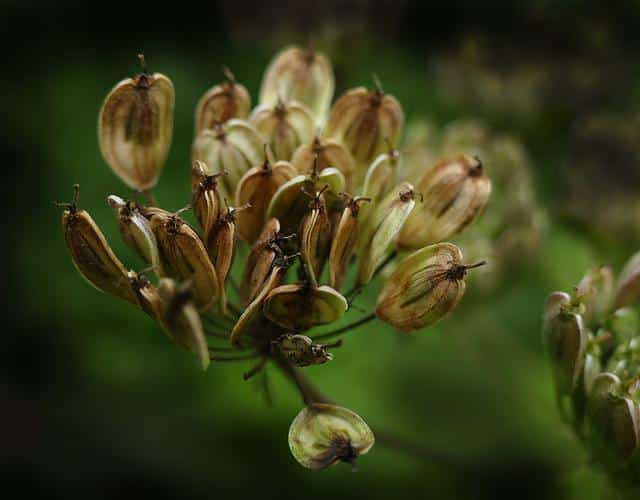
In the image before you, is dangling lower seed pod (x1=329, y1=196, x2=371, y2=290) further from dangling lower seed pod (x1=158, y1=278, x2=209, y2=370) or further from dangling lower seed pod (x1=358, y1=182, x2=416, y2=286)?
dangling lower seed pod (x1=158, y1=278, x2=209, y2=370)

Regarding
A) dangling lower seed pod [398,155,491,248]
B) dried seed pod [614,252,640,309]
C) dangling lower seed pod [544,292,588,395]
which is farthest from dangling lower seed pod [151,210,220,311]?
dried seed pod [614,252,640,309]

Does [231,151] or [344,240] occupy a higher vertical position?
[231,151]

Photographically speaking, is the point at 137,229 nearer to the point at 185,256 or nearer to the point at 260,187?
the point at 185,256

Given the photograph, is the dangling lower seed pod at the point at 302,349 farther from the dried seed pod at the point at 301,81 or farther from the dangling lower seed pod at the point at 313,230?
the dried seed pod at the point at 301,81

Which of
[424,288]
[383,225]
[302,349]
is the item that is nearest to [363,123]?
[383,225]

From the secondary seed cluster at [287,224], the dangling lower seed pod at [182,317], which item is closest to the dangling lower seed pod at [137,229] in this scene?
the secondary seed cluster at [287,224]

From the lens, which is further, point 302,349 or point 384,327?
point 384,327

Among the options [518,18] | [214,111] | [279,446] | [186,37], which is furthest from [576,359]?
[186,37]
